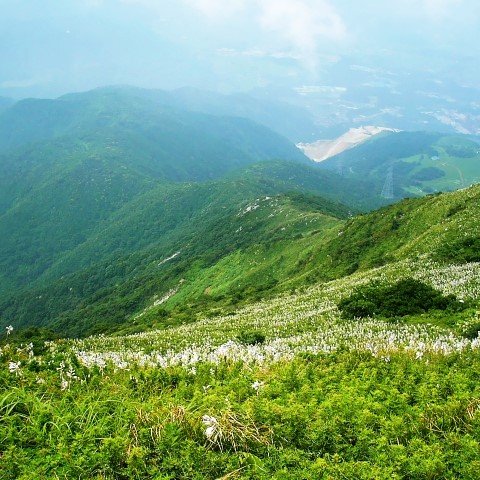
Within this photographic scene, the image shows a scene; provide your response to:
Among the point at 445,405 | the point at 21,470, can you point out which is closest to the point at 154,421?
the point at 21,470

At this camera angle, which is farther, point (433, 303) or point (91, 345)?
point (91, 345)

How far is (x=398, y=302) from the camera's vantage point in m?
21.0

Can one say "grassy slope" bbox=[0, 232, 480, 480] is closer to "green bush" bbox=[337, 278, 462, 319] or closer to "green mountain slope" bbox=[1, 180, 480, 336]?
"green bush" bbox=[337, 278, 462, 319]

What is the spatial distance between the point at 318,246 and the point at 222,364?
58.7 meters

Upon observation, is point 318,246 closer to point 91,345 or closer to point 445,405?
point 91,345

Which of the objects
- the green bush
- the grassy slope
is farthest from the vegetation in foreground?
the green bush

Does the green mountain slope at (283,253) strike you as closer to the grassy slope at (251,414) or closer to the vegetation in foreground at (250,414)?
the grassy slope at (251,414)

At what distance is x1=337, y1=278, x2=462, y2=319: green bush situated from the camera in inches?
802

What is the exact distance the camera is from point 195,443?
25.4 feet

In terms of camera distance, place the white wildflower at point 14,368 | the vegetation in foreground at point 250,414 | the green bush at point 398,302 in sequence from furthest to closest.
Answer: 1. the green bush at point 398,302
2. the white wildflower at point 14,368
3. the vegetation in foreground at point 250,414

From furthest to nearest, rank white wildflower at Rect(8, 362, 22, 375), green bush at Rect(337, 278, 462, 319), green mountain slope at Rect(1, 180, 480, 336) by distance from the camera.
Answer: green mountain slope at Rect(1, 180, 480, 336) → green bush at Rect(337, 278, 462, 319) → white wildflower at Rect(8, 362, 22, 375)

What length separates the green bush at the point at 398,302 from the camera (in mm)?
20375

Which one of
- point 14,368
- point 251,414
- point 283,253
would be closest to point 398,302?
point 251,414

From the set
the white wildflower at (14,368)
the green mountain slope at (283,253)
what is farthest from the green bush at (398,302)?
the white wildflower at (14,368)
